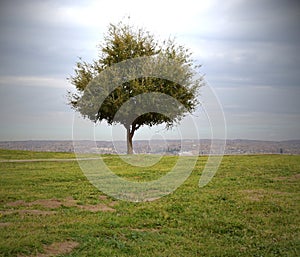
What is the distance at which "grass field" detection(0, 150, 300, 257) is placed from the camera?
10305 mm

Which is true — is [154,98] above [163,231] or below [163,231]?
above

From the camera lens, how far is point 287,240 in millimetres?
11273

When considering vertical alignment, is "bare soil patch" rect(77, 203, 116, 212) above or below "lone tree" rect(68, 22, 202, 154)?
below

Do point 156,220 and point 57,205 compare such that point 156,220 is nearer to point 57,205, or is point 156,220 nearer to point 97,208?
point 97,208

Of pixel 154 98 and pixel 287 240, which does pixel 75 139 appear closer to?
pixel 154 98

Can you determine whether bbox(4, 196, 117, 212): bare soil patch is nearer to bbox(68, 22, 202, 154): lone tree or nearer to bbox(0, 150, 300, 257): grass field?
bbox(0, 150, 300, 257): grass field

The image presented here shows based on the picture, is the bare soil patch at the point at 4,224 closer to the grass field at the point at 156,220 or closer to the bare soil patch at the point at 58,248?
the grass field at the point at 156,220

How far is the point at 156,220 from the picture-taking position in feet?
42.4

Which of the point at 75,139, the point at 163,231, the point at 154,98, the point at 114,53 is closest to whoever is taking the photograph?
the point at 163,231

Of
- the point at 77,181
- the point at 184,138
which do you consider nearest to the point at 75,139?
the point at 184,138

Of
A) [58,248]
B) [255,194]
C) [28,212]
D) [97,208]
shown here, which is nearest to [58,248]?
[58,248]

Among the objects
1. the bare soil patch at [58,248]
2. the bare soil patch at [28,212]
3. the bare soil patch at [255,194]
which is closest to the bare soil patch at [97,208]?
the bare soil patch at [28,212]

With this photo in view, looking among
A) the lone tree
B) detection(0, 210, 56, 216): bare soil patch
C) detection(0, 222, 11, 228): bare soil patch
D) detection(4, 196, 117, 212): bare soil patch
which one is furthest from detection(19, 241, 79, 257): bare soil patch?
the lone tree

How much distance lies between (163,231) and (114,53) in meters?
30.5
